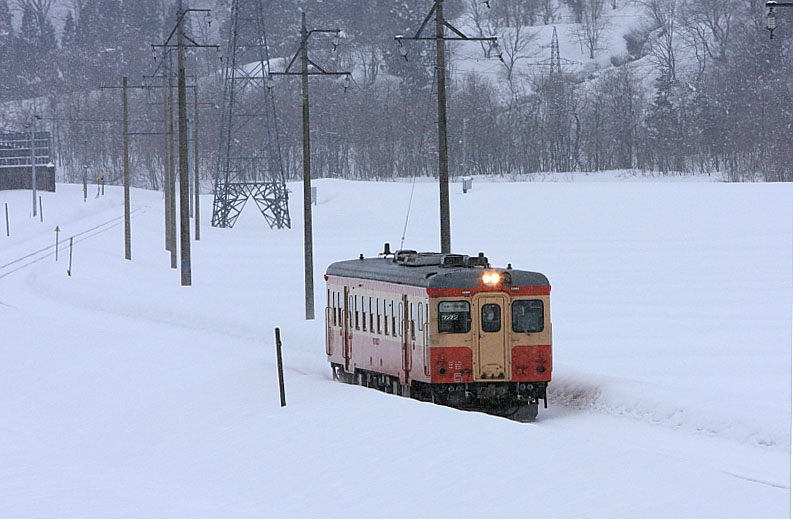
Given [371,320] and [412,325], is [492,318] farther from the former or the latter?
[371,320]

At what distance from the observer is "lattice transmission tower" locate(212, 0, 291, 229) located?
69812 mm

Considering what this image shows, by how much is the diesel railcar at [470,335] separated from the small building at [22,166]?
319 feet

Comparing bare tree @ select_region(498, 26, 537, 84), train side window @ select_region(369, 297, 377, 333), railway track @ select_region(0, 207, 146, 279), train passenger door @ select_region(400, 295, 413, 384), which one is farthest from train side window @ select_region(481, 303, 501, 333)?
bare tree @ select_region(498, 26, 537, 84)

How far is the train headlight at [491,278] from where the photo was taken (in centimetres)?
2003

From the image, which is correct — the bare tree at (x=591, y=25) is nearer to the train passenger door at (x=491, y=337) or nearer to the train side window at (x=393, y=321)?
the train side window at (x=393, y=321)

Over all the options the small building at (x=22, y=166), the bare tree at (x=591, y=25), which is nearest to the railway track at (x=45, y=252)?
the small building at (x=22, y=166)

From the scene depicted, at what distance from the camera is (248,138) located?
133 metres

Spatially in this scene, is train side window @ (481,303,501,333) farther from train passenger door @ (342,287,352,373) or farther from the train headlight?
train passenger door @ (342,287,352,373)

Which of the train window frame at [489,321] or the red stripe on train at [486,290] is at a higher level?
the red stripe on train at [486,290]

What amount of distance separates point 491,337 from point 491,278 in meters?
0.94

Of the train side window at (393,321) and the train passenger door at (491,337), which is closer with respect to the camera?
the train passenger door at (491,337)

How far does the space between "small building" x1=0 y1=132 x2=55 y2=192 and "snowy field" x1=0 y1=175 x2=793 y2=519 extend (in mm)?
62302

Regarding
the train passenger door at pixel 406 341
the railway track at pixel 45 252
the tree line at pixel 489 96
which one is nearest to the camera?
the train passenger door at pixel 406 341

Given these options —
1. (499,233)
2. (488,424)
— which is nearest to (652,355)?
(488,424)
